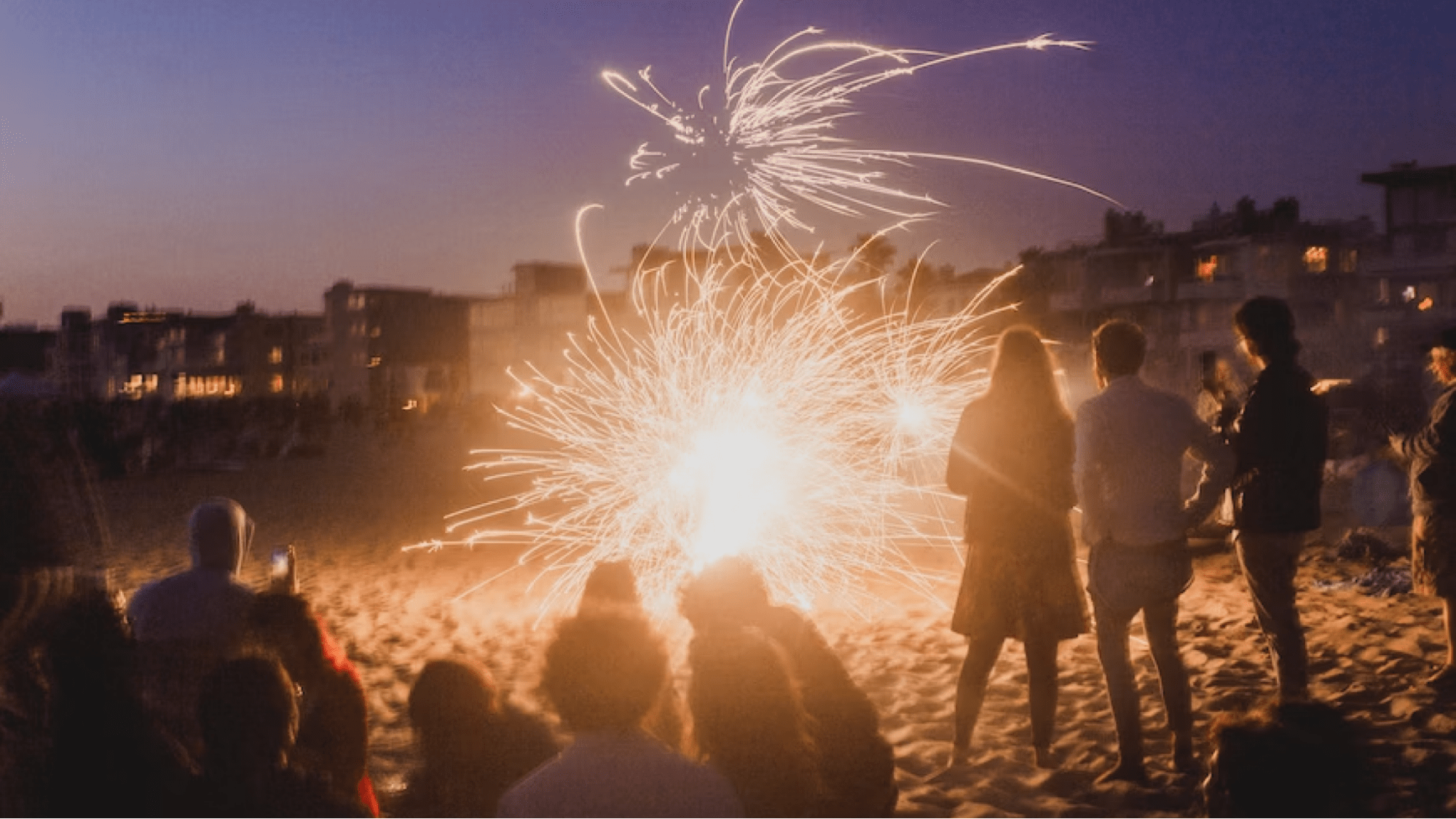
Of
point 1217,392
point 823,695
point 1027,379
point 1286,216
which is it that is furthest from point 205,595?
point 1286,216

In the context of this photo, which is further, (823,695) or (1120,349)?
(1120,349)

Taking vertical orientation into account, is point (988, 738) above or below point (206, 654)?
below

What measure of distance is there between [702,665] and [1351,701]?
12.5 ft

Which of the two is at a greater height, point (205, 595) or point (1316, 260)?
point (1316, 260)

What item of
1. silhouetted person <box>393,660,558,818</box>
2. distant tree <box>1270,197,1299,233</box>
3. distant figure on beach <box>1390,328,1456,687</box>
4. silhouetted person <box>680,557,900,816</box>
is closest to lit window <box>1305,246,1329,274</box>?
distant tree <box>1270,197,1299,233</box>

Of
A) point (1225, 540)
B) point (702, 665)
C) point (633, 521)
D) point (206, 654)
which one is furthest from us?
point (1225, 540)

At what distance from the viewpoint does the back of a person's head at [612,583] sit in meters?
4.03

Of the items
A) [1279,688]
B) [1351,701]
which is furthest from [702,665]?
[1351,701]

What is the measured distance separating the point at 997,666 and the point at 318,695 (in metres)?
4.28

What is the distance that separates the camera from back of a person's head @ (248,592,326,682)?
396 centimetres

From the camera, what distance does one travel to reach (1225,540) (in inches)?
416

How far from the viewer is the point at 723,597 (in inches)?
139

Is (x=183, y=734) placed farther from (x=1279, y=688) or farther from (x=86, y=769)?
(x=1279, y=688)

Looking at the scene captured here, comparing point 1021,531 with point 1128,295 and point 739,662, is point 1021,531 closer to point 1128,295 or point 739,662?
point 739,662
